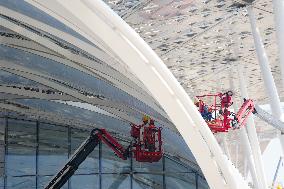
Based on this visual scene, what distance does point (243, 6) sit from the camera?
20.9 meters

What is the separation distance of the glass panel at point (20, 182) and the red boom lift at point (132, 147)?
10.4 feet

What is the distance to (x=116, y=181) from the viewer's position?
1203 inches

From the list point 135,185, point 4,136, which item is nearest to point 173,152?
point 135,185

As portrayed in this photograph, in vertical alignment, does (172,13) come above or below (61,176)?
above

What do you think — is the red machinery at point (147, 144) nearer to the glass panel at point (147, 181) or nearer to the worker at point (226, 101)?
the worker at point (226, 101)

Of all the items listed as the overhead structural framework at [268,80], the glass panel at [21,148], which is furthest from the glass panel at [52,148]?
the overhead structural framework at [268,80]

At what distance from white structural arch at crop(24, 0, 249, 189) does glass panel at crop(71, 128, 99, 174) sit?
16.8m

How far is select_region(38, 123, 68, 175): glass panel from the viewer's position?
29.1m

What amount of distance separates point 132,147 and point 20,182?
8364 millimetres

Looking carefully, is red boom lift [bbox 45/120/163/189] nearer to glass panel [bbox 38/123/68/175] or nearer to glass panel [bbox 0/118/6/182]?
glass panel [bbox 38/123/68/175]

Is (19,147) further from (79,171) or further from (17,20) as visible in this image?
(17,20)

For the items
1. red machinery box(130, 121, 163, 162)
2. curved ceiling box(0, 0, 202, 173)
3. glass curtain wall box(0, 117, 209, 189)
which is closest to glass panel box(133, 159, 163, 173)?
glass curtain wall box(0, 117, 209, 189)

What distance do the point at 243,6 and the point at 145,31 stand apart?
4550 millimetres

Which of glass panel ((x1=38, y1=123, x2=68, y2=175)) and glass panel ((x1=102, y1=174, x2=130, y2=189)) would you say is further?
glass panel ((x1=102, y1=174, x2=130, y2=189))
